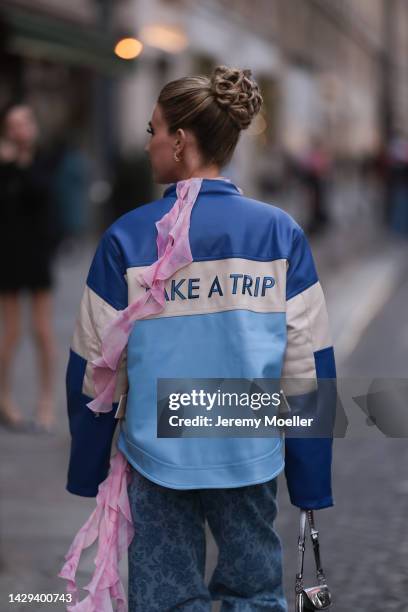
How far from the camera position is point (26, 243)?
6.99 metres

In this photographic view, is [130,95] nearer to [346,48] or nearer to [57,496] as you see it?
[57,496]

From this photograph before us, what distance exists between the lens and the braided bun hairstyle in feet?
8.95

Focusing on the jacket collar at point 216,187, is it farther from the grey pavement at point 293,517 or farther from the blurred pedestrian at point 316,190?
the blurred pedestrian at point 316,190

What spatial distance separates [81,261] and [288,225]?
46.2 ft

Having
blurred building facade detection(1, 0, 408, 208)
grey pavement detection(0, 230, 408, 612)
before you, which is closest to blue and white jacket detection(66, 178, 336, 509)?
grey pavement detection(0, 230, 408, 612)

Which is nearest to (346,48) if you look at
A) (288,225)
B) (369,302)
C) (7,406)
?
(369,302)

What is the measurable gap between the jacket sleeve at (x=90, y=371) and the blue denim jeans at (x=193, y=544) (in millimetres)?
132

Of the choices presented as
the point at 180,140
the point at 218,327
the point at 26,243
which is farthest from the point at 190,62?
the point at 218,327

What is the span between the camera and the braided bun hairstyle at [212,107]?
2727mm

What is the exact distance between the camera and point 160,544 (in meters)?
A: 2.77

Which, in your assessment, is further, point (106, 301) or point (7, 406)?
point (7, 406)

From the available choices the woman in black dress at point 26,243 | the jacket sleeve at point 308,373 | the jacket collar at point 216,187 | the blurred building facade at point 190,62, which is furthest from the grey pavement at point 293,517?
the blurred building facade at point 190,62

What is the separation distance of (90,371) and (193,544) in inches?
17.6

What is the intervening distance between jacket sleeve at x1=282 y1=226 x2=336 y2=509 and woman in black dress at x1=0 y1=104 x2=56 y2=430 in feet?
13.6
